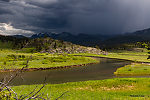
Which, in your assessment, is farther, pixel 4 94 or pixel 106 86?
pixel 106 86

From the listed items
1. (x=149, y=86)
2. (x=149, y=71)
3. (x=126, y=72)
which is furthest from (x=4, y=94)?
(x=149, y=71)

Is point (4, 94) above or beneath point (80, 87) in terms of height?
above

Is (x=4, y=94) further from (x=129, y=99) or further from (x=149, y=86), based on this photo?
(x=149, y=86)

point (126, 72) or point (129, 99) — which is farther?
point (126, 72)

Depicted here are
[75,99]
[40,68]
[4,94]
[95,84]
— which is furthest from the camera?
[40,68]

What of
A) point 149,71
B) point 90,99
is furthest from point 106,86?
point 149,71

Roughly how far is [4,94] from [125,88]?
1291 inches

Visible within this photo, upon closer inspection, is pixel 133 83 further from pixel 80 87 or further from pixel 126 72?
pixel 126 72

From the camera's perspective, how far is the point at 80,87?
114ft

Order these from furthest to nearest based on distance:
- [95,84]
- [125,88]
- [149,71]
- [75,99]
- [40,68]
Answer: [40,68] → [149,71] → [95,84] → [125,88] → [75,99]

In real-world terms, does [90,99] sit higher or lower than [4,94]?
lower

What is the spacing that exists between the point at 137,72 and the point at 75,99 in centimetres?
4712

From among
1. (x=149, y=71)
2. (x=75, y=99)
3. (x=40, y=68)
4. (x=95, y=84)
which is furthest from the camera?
(x=40, y=68)

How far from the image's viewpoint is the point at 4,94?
22.8ft
